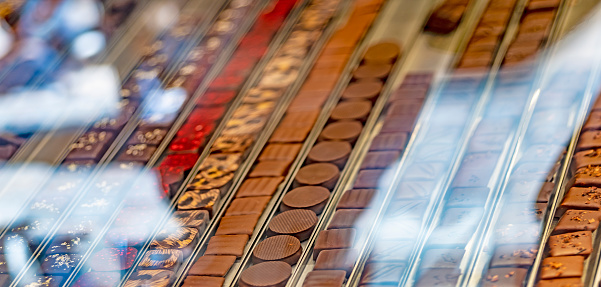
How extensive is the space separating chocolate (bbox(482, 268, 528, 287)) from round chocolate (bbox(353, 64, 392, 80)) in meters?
1.39

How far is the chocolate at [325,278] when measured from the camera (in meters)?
2.61

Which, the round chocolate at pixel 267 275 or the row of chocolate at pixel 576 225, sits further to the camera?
the round chocolate at pixel 267 275

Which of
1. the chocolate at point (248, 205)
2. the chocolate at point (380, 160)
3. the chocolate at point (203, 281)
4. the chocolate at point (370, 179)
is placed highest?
the chocolate at point (380, 160)

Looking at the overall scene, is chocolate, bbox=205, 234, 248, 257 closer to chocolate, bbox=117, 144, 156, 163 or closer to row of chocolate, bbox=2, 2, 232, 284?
row of chocolate, bbox=2, 2, 232, 284

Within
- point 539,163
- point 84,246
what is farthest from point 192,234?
point 539,163

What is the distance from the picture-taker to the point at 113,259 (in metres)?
2.89

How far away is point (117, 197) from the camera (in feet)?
10.6

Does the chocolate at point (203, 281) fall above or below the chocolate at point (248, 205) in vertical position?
below

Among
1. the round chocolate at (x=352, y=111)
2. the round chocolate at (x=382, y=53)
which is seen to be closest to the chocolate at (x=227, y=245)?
the round chocolate at (x=352, y=111)

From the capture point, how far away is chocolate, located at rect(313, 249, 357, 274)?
105 inches

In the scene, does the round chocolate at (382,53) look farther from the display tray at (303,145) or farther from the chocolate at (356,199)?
the chocolate at (356,199)

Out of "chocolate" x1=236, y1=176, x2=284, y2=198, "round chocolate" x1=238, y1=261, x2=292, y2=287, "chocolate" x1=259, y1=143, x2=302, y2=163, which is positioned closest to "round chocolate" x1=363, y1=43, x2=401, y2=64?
"chocolate" x1=259, y1=143, x2=302, y2=163

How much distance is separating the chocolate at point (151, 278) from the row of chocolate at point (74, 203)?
28 centimetres

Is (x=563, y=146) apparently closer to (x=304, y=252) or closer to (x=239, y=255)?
(x=304, y=252)
